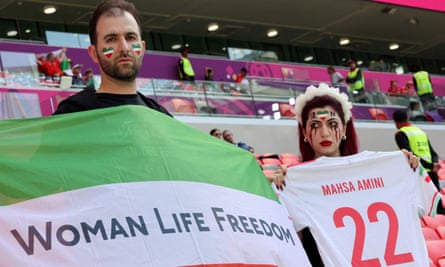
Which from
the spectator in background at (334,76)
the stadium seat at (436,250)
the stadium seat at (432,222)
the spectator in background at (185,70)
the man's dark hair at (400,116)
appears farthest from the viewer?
the spectator in background at (334,76)

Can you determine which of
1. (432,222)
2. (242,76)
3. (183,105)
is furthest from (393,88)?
(432,222)

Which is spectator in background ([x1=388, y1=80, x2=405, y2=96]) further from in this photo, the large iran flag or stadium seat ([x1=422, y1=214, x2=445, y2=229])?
the large iran flag

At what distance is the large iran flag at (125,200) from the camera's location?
2340 millimetres

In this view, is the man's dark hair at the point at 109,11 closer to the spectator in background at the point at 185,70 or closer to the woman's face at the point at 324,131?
the woman's face at the point at 324,131

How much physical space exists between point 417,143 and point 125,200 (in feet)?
18.3

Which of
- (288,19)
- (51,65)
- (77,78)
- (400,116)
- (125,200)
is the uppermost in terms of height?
(288,19)

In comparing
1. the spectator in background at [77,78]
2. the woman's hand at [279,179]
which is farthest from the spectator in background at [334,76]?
the woman's hand at [279,179]

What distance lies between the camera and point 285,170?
3.44 metres

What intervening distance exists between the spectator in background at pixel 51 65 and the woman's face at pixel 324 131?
7282 mm

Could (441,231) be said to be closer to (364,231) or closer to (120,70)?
(364,231)

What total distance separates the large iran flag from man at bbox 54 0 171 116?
0.13 metres

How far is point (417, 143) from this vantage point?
7.70m

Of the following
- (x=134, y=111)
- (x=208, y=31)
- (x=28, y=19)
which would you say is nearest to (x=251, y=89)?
(x=28, y=19)

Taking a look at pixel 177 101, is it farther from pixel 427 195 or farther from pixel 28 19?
pixel 427 195
